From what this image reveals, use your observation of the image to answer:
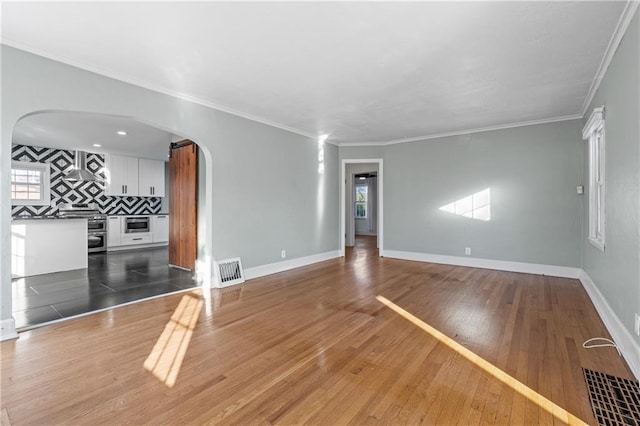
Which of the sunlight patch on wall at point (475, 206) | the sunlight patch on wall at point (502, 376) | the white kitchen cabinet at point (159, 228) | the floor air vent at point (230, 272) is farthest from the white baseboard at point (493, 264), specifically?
the white kitchen cabinet at point (159, 228)

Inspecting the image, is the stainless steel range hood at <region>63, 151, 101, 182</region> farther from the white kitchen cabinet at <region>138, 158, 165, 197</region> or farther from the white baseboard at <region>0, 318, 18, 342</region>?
the white baseboard at <region>0, 318, 18, 342</region>

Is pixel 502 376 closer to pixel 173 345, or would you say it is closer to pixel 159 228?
pixel 173 345

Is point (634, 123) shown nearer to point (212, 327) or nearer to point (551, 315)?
point (551, 315)

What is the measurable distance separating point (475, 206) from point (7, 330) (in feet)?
21.8

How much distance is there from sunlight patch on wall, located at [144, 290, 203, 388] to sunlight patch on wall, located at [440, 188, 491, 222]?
4.94 meters

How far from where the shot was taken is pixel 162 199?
30.6 ft

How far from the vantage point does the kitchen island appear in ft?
16.1

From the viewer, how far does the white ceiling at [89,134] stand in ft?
16.1

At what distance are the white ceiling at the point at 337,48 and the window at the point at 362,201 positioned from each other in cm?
829

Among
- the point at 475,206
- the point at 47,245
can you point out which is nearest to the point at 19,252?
the point at 47,245

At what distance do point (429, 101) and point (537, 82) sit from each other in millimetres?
1216

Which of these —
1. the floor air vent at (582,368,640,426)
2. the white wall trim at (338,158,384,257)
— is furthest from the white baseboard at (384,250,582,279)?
the floor air vent at (582,368,640,426)

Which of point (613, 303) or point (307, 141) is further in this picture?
point (307, 141)

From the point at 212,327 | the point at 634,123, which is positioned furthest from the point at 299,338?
the point at 634,123
